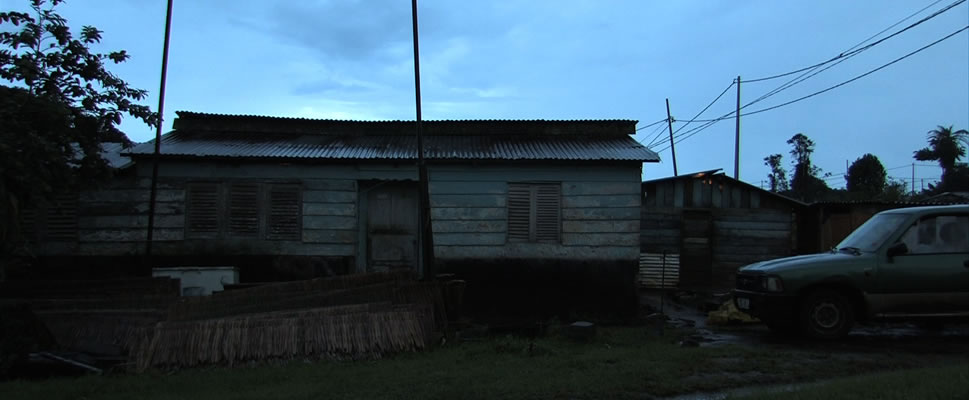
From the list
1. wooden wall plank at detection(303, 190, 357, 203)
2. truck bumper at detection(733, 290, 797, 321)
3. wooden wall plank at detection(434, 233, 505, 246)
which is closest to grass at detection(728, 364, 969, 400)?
truck bumper at detection(733, 290, 797, 321)

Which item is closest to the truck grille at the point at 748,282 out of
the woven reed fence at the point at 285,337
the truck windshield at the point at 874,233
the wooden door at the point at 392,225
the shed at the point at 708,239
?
the truck windshield at the point at 874,233

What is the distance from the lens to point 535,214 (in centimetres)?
1199

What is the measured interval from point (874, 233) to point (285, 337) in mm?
7802

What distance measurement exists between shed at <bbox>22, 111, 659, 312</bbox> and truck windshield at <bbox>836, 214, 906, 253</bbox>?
11.2ft

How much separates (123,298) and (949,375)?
371 inches

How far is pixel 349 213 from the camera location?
12.0m

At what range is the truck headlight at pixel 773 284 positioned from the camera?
8.72 metres

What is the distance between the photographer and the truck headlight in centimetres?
872

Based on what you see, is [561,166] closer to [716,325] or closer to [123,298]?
[716,325]

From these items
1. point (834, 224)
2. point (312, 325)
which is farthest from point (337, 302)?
point (834, 224)

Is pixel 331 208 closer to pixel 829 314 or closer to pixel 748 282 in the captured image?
pixel 748 282

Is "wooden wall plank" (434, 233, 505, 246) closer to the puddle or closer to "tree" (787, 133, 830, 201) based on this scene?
the puddle

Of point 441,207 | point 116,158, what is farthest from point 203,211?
point 441,207

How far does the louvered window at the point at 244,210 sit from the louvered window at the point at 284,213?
9.1 inches
